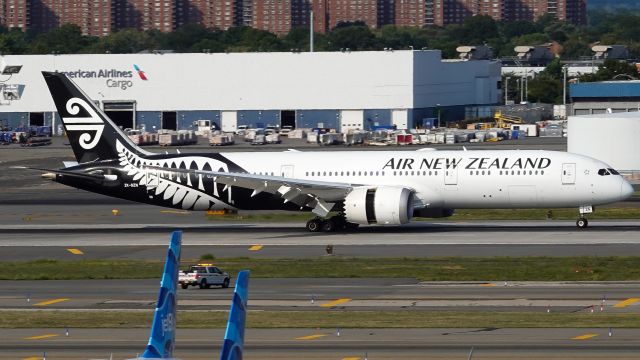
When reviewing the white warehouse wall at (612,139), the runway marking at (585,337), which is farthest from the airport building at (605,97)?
the runway marking at (585,337)

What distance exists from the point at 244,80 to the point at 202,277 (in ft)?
361

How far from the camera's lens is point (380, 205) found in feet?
197

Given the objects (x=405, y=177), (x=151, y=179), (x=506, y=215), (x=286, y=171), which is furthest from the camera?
(x=506, y=215)

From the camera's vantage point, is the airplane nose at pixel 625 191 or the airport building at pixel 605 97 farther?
the airport building at pixel 605 97

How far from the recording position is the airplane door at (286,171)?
63.6 metres

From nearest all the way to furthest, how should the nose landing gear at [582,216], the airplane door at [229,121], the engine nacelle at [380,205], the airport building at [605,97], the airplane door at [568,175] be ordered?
the engine nacelle at [380,205], the airplane door at [568,175], the nose landing gear at [582,216], the airport building at [605,97], the airplane door at [229,121]

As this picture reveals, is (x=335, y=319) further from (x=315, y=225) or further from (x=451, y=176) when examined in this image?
(x=315, y=225)

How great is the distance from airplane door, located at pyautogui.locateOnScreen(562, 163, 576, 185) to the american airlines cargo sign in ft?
329

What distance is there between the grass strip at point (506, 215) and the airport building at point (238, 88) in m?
81.1

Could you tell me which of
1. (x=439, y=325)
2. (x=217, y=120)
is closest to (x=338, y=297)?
(x=439, y=325)

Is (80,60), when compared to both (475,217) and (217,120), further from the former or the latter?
(475,217)

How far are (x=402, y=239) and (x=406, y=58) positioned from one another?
9418 centimetres

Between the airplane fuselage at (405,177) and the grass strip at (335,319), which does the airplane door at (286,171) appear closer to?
the airplane fuselage at (405,177)

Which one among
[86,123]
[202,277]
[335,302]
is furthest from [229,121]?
[335,302]
